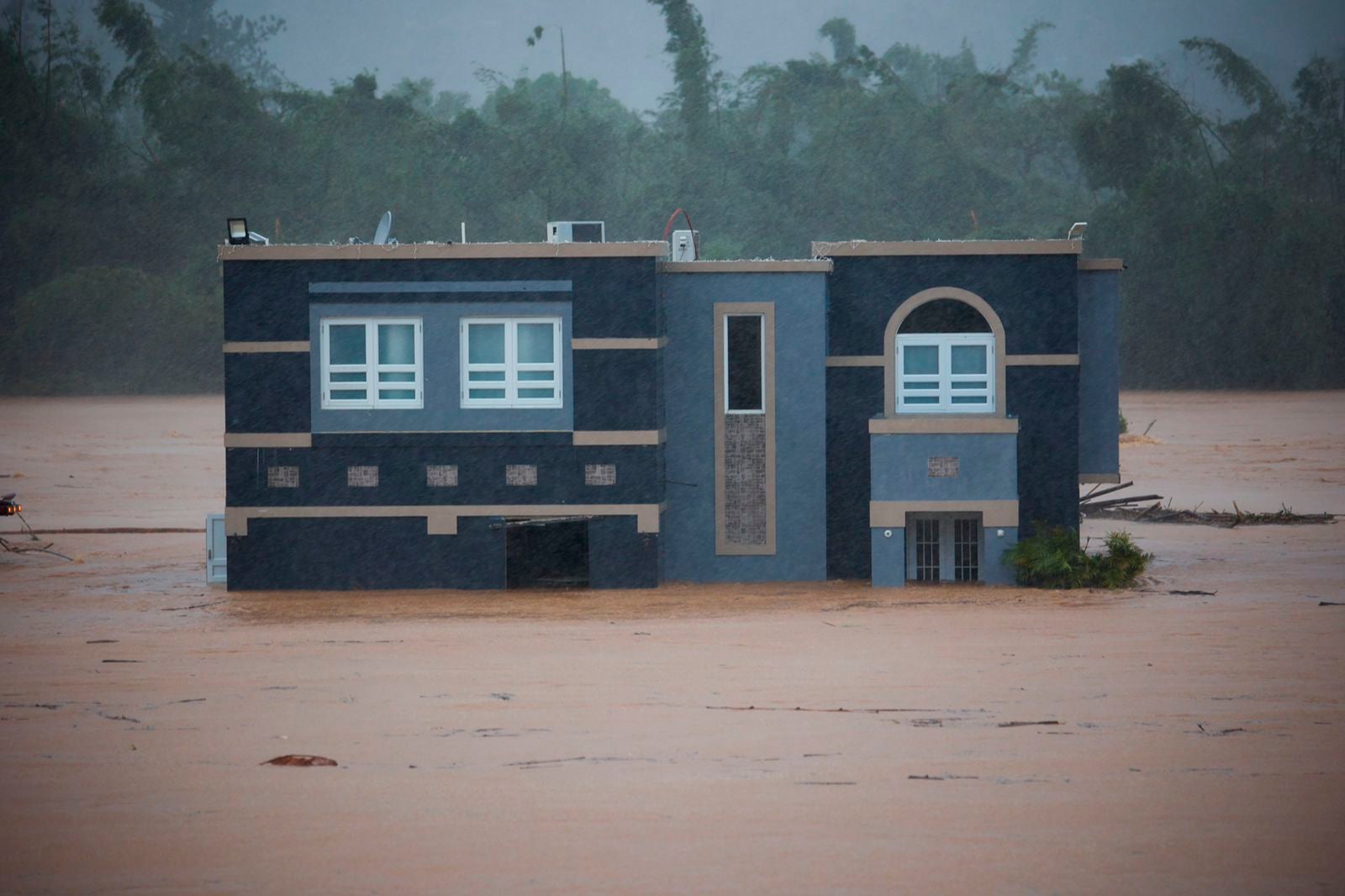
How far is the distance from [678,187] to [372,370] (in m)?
63.0

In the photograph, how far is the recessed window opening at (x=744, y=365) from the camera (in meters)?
23.1

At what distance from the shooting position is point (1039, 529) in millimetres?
22609

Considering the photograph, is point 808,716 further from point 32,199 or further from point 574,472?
point 32,199

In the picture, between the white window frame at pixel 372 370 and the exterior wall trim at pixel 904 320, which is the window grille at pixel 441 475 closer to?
the white window frame at pixel 372 370

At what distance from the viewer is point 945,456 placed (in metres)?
22.0

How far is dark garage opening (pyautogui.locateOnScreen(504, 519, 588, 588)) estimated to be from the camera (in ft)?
74.5

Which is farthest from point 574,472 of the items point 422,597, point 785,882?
point 785,882

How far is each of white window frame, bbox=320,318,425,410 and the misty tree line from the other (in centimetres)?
5281

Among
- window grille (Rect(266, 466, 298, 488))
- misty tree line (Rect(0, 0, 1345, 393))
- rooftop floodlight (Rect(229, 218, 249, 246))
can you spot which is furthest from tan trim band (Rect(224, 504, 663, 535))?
misty tree line (Rect(0, 0, 1345, 393))

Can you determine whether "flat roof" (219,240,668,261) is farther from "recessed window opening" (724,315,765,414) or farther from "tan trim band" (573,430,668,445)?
"tan trim band" (573,430,668,445)

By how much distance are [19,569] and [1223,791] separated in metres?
19.1

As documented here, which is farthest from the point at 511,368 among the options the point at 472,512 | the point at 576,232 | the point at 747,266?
the point at 747,266

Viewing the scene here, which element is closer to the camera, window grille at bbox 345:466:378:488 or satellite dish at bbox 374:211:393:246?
window grille at bbox 345:466:378:488

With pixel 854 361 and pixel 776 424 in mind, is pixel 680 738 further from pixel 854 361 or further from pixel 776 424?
pixel 854 361
